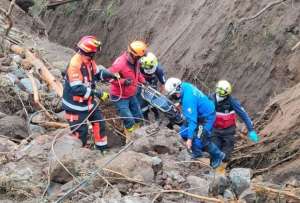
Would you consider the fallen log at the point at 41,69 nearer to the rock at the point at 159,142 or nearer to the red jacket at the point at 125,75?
the red jacket at the point at 125,75

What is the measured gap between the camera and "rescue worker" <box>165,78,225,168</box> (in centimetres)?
848

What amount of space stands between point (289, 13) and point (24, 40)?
5.87 metres

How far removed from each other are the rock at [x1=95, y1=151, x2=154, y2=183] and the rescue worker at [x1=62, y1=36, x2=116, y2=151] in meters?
1.53

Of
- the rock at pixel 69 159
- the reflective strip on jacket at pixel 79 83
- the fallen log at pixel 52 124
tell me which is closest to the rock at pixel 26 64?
the fallen log at pixel 52 124

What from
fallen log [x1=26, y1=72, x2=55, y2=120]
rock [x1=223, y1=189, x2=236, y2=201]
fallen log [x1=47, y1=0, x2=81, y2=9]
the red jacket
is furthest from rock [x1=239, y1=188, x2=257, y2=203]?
fallen log [x1=47, y1=0, x2=81, y2=9]

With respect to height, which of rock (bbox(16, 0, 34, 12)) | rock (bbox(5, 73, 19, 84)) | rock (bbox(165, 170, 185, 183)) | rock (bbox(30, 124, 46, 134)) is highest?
rock (bbox(16, 0, 34, 12))

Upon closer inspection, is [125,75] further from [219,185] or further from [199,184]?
[219,185]

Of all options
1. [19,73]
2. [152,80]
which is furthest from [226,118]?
[19,73]

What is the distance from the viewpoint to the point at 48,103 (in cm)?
1043

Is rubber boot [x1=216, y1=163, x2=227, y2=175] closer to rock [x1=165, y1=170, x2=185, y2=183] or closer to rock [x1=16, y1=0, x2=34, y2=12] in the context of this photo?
rock [x1=165, y1=170, x2=185, y2=183]

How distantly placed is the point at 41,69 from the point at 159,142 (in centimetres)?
423

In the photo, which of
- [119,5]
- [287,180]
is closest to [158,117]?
[287,180]

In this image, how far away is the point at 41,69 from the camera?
11.5m

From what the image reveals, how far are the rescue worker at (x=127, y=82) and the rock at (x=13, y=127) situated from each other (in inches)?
59.7
